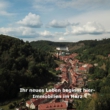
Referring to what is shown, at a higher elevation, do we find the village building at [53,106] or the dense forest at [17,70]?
the dense forest at [17,70]

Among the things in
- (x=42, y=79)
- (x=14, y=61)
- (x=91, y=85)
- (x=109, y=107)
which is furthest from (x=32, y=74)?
(x=109, y=107)

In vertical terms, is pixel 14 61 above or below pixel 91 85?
above

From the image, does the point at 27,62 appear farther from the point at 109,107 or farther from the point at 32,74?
the point at 109,107

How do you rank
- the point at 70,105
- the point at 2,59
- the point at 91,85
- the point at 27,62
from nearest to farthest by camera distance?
the point at 70,105, the point at 91,85, the point at 2,59, the point at 27,62

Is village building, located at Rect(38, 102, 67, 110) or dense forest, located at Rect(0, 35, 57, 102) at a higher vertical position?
dense forest, located at Rect(0, 35, 57, 102)

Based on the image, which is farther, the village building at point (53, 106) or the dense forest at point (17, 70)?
the dense forest at point (17, 70)

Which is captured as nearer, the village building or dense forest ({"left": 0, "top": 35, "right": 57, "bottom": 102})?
the village building

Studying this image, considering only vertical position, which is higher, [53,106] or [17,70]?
[17,70]

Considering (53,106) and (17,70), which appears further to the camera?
(17,70)
